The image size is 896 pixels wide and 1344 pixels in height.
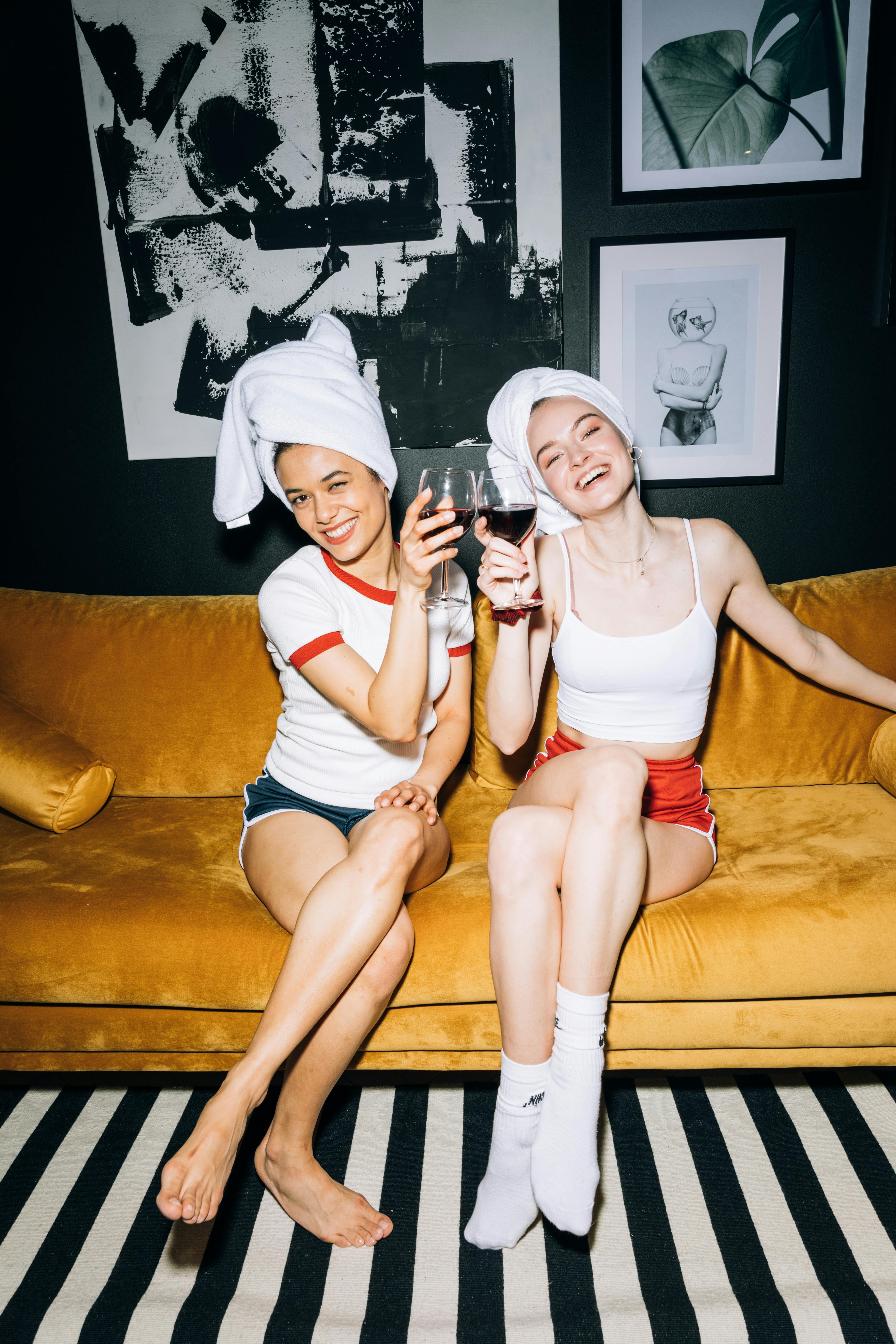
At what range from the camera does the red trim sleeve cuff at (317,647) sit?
1588mm

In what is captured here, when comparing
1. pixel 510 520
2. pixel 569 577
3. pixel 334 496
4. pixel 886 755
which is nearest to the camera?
pixel 510 520

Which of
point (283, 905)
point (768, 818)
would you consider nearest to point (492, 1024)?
point (283, 905)

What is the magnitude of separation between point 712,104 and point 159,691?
206 centimetres

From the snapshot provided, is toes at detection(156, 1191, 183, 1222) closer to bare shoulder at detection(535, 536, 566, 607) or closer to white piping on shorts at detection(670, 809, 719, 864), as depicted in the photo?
white piping on shorts at detection(670, 809, 719, 864)

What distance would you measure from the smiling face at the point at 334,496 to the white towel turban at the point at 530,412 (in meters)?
0.28

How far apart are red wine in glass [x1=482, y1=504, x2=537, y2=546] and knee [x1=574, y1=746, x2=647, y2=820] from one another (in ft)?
1.34

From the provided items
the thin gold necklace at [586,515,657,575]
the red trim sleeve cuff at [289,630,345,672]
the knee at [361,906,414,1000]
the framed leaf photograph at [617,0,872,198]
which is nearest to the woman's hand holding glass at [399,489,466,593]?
the red trim sleeve cuff at [289,630,345,672]

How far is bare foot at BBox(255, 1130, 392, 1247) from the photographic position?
4.58 ft

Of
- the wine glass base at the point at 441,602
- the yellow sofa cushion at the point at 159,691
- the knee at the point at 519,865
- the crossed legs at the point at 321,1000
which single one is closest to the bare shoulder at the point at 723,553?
the wine glass base at the point at 441,602

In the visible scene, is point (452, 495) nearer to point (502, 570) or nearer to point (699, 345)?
point (502, 570)

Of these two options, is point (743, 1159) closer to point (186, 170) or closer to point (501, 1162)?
point (501, 1162)

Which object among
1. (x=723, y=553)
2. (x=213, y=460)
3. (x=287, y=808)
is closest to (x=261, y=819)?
(x=287, y=808)

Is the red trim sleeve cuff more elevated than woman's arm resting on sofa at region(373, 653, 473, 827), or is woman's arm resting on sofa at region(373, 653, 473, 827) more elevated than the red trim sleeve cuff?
the red trim sleeve cuff

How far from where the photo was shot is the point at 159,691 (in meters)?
2.15
